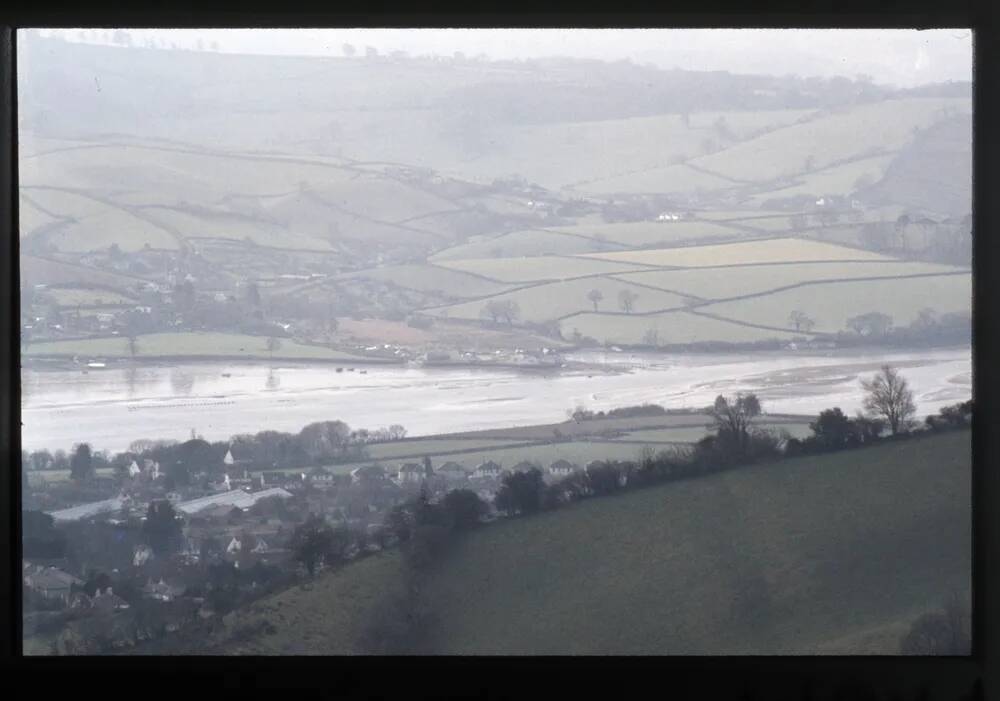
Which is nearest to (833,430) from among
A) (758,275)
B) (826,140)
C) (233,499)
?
(758,275)

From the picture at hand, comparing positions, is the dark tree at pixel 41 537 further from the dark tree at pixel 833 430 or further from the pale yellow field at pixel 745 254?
the dark tree at pixel 833 430

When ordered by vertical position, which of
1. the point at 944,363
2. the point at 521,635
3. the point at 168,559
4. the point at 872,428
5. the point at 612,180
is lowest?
the point at 521,635

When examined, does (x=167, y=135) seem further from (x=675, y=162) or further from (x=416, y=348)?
(x=675, y=162)

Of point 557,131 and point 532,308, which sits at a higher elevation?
point 557,131

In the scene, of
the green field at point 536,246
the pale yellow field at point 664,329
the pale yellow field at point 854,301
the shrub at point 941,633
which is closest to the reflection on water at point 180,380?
the green field at point 536,246

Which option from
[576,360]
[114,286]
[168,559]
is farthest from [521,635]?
[114,286]

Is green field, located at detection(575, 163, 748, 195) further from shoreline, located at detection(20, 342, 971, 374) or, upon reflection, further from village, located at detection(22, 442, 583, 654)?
village, located at detection(22, 442, 583, 654)
